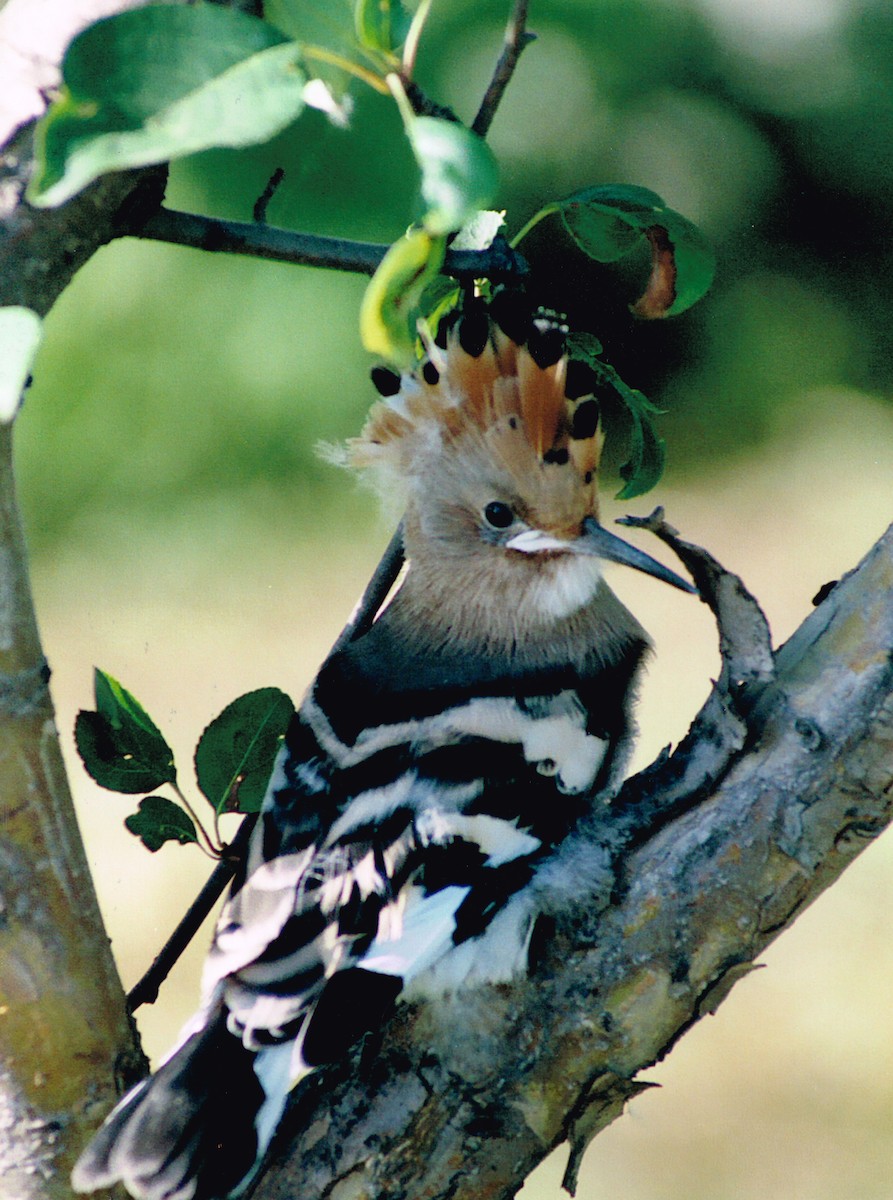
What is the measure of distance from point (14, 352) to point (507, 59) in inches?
16.6

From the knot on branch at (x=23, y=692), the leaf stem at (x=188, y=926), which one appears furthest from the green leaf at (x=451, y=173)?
the leaf stem at (x=188, y=926)

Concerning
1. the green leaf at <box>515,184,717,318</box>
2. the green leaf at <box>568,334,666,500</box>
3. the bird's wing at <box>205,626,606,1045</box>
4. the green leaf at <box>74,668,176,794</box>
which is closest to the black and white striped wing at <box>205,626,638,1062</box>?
the bird's wing at <box>205,626,606,1045</box>

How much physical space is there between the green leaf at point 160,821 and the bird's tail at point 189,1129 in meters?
0.15

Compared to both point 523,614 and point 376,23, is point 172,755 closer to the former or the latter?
point 523,614

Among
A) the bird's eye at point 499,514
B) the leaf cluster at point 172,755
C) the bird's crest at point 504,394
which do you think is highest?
the bird's crest at point 504,394

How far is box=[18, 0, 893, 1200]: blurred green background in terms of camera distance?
260 centimetres

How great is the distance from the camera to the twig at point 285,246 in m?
1.06

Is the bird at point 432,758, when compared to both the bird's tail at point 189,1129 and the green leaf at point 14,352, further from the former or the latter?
the green leaf at point 14,352

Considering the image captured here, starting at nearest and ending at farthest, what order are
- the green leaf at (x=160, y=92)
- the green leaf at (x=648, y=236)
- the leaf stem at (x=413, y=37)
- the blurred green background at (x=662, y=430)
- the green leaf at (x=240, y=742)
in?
the green leaf at (x=160, y=92) → the leaf stem at (x=413, y=37) → the green leaf at (x=648, y=236) → the green leaf at (x=240, y=742) → the blurred green background at (x=662, y=430)

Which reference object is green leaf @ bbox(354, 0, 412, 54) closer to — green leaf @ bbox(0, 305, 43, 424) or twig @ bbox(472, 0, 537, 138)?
twig @ bbox(472, 0, 537, 138)

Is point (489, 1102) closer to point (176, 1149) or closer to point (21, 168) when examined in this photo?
point (176, 1149)

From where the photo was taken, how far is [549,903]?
112 cm

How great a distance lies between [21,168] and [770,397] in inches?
114

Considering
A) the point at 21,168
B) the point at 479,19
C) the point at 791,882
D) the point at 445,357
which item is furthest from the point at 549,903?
the point at 479,19
